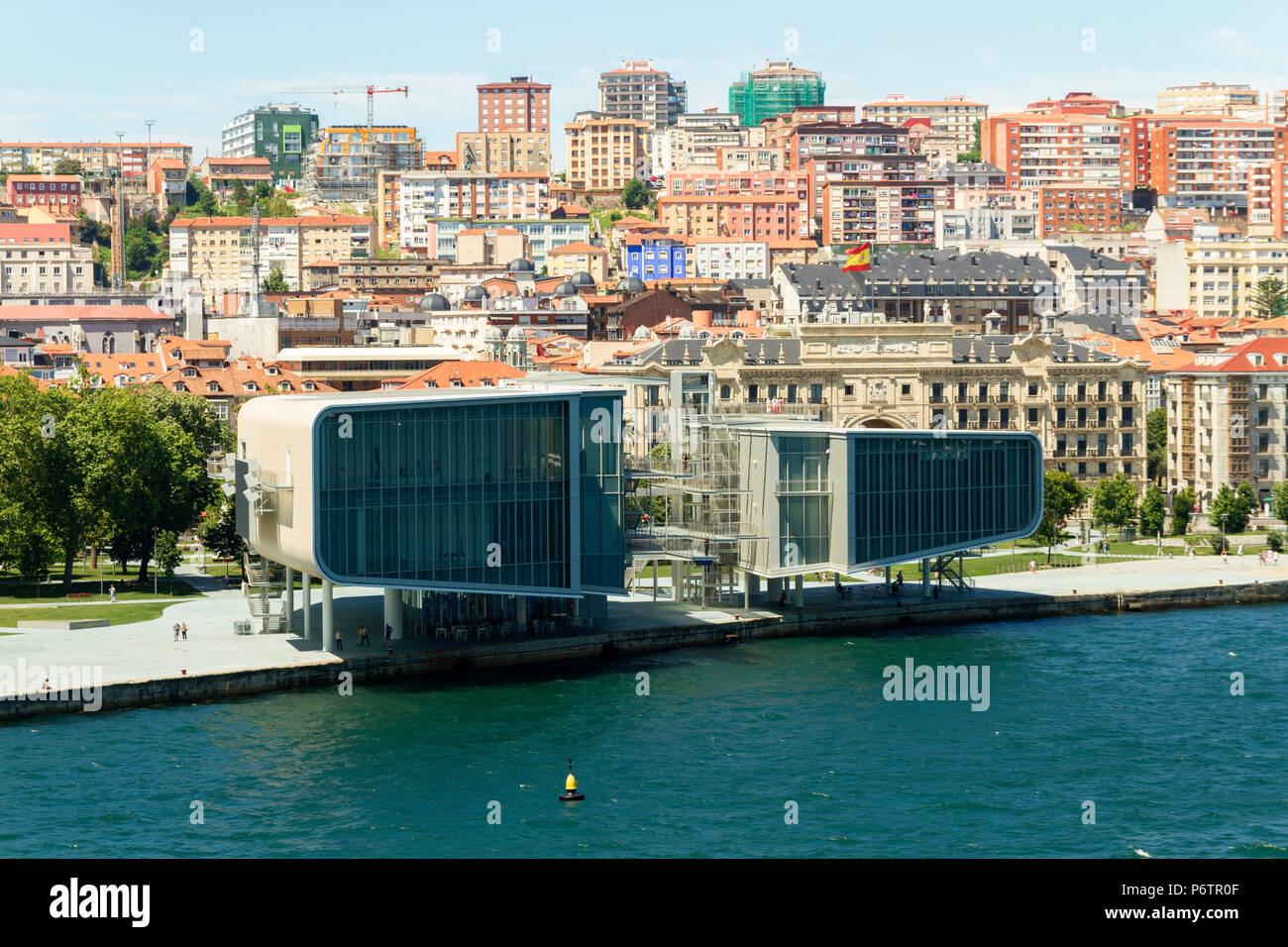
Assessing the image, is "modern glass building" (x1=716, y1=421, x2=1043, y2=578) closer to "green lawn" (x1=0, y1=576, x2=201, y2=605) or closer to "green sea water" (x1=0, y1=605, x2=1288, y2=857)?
"green sea water" (x1=0, y1=605, x2=1288, y2=857)

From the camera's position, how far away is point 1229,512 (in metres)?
91.6

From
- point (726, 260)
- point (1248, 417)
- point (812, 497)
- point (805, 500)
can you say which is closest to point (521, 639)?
point (805, 500)

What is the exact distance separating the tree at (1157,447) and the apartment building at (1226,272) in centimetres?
6671

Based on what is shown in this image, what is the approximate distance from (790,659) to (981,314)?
299 feet

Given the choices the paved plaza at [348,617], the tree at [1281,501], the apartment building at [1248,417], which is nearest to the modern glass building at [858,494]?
the paved plaza at [348,617]

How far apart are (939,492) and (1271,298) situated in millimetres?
114559

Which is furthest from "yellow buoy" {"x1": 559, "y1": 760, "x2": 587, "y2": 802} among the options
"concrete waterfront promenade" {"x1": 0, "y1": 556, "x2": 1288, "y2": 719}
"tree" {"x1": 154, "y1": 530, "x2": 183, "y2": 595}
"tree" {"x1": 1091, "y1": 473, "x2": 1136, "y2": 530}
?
"tree" {"x1": 1091, "y1": 473, "x2": 1136, "y2": 530}

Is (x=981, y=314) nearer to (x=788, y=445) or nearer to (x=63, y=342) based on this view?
(x=63, y=342)

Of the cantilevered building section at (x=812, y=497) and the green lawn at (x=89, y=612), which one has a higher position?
the cantilevered building section at (x=812, y=497)

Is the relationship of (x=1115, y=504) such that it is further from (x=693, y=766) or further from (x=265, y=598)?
(x=693, y=766)

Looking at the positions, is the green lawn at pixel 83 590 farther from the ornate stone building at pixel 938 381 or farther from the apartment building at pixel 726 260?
the apartment building at pixel 726 260

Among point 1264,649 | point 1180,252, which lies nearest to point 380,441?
point 1264,649

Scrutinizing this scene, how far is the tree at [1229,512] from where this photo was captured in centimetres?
9156

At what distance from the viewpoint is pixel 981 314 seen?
146625 mm
